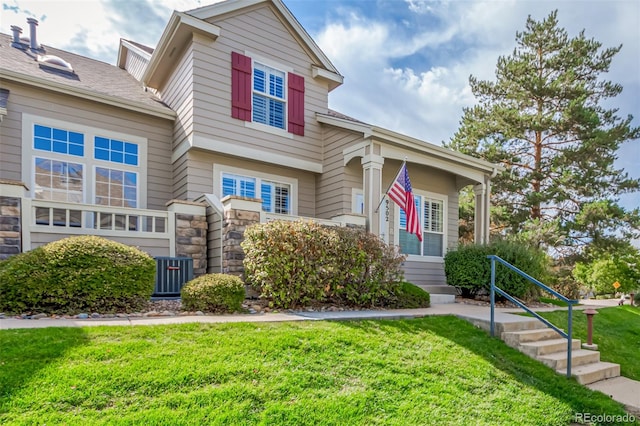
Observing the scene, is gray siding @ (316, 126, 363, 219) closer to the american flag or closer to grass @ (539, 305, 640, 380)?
the american flag

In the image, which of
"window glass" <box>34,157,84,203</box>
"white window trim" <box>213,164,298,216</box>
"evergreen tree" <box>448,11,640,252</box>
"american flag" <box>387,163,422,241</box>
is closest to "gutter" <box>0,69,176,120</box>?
"window glass" <box>34,157,84,203</box>

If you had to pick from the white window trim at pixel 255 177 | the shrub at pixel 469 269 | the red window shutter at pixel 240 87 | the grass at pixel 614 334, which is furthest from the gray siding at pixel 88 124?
the grass at pixel 614 334

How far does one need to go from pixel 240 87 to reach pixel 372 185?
12.7ft

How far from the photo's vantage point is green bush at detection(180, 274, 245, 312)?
541 cm

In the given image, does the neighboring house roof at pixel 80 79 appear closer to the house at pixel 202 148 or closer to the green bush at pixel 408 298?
the house at pixel 202 148

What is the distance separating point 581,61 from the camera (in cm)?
1638

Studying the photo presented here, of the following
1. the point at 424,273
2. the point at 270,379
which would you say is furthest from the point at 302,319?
the point at 424,273

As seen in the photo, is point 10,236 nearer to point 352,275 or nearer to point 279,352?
point 279,352

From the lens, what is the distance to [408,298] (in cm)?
701

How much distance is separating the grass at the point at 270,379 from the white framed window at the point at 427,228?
6207 mm

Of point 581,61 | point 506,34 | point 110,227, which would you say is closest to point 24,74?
point 110,227

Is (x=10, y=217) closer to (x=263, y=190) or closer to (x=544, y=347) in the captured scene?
(x=263, y=190)

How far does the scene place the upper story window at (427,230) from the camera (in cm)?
1095

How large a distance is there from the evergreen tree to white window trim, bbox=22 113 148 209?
1349 cm
